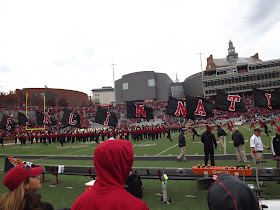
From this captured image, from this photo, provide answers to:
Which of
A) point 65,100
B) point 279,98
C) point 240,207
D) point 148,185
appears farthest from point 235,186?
point 65,100

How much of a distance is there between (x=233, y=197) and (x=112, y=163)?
35.3 inches

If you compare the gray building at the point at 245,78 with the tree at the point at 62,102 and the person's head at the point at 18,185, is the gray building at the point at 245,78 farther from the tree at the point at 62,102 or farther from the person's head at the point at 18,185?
the person's head at the point at 18,185

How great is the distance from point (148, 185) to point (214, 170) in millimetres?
2602

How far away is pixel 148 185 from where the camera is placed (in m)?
7.74

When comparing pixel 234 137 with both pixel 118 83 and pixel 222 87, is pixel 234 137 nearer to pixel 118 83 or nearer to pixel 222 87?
pixel 222 87

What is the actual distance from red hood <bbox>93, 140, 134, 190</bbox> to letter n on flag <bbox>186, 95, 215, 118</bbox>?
12.1m

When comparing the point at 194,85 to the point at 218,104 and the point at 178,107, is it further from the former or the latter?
the point at 218,104

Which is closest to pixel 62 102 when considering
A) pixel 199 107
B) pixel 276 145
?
pixel 199 107

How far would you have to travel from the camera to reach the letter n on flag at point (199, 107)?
1305 centimetres

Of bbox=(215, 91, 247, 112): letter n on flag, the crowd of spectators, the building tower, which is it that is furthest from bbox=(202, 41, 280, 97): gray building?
bbox=(215, 91, 247, 112): letter n on flag

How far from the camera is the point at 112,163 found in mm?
1465

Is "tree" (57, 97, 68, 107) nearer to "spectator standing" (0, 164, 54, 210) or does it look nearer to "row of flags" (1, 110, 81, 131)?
"row of flags" (1, 110, 81, 131)

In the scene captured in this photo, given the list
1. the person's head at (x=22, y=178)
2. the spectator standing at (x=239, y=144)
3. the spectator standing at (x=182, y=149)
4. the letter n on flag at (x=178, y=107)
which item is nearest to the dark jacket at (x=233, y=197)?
the person's head at (x=22, y=178)

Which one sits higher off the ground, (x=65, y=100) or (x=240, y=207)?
(x=65, y=100)
